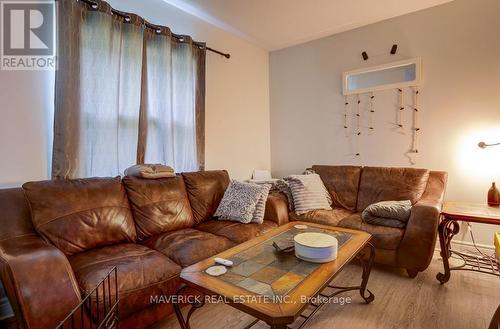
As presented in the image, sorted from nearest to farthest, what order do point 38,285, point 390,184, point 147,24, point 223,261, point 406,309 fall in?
point 38,285, point 223,261, point 406,309, point 147,24, point 390,184

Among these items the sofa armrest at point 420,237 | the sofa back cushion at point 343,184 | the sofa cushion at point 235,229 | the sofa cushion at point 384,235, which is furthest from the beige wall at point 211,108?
the sofa armrest at point 420,237

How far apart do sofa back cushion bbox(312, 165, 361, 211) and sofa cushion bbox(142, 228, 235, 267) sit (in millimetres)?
1503

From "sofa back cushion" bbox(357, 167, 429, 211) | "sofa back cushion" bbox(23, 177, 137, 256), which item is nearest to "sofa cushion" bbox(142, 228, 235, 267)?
"sofa back cushion" bbox(23, 177, 137, 256)

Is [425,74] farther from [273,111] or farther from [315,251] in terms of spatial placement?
[315,251]

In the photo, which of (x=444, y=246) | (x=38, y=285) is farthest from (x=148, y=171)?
(x=444, y=246)

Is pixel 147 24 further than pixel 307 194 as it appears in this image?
No

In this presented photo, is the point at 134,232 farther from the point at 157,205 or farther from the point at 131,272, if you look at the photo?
the point at 131,272

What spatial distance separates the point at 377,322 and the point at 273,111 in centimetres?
294

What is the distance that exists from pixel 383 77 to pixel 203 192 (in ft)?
7.90

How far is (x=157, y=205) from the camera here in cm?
212

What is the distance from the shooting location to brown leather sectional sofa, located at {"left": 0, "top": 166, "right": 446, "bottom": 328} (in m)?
1.18

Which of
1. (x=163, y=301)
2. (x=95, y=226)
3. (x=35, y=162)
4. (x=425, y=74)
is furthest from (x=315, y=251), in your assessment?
(x=425, y=74)

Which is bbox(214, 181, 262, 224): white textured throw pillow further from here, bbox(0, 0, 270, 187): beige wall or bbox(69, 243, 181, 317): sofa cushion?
bbox(69, 243, 181, 317): sofa cushion

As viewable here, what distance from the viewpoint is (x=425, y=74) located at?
280 cm
